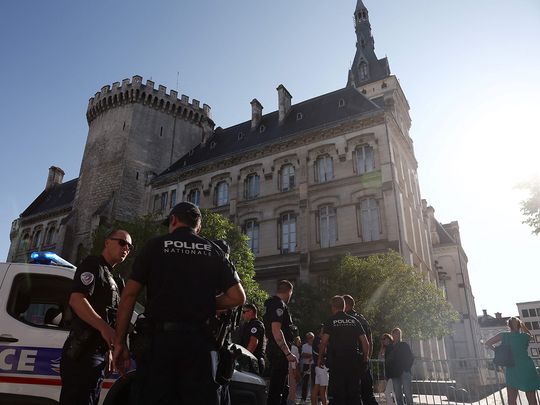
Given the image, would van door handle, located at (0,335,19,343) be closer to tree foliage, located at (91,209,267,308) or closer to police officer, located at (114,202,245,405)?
police officer, located at (114,202,245,405)

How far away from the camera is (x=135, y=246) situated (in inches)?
693

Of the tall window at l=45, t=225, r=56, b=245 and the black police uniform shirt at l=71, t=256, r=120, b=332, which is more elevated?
the tall window at l=45, t=225, r=56, b=245

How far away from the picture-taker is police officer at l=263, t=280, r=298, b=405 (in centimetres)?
542

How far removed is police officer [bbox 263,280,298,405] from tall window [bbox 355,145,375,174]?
16523 mm

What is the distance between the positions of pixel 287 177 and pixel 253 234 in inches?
160

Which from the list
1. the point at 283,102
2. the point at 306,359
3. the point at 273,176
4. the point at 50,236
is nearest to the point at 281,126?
the point at 283,102

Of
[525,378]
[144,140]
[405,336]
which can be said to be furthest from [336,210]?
[144,140]

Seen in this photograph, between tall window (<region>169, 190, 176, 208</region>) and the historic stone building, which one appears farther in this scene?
tall window (<region>169, 190, 176, 208</region>)

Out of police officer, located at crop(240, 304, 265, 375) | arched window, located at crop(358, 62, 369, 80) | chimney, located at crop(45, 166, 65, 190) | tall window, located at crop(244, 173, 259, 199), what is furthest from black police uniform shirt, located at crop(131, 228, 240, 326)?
chimney, located at crop(45, 166, 65, 190)

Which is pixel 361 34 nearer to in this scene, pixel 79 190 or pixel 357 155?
pixel 357 155

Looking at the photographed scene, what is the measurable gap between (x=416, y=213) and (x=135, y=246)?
17.1 meters

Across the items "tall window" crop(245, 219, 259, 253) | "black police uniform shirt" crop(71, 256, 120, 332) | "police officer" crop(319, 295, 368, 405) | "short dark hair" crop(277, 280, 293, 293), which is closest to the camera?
"black police uniform shirt" crop(71, 256, 120, 332)

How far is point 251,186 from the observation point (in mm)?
25094

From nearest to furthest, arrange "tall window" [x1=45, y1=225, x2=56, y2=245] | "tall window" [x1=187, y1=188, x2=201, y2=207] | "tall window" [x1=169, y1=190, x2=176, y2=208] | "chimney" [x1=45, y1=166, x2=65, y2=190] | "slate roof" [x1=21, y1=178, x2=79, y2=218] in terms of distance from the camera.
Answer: "tall window" [x1=187, y1=188, x2=201, y2=207], "tall window" [x1=169, y1=190, x2=176, y2=208], "tall window" [x1=45, y1=225, x2=56, y2=245], "slate roof" [x1=21, y1=178, x2=79, y2=218], "chimney" [x1=45, y1=166, x2=65, y2=190]
